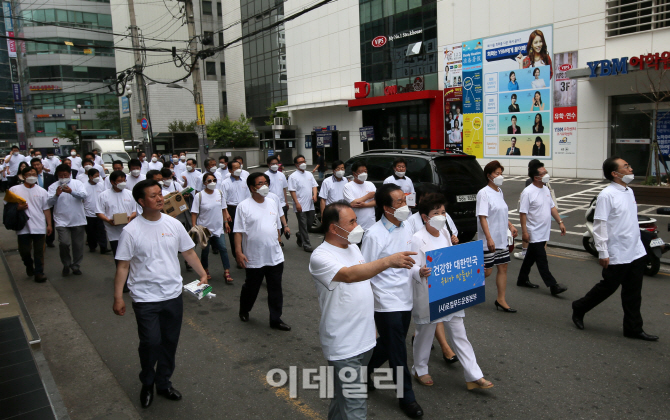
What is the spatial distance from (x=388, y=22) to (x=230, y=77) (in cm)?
2530

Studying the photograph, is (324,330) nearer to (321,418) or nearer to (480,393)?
(321,418)

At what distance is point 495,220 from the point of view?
20.9 feet

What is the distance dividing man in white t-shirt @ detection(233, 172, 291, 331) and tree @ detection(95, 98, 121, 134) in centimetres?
6441

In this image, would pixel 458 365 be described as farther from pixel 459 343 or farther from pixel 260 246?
pixel 260 246

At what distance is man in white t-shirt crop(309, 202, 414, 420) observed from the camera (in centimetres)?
331

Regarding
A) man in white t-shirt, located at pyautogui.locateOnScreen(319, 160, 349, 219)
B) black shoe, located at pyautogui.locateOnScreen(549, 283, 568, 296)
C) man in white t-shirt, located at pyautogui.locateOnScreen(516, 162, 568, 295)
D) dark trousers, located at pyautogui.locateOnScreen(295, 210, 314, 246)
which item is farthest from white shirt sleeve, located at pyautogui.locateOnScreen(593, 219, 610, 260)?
dark trousers, located at pyautogui.locateOnScreen(295, 210, 314, 246)

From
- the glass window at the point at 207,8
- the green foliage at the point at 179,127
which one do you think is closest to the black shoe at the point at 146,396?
the green foliage at the point at 179,127

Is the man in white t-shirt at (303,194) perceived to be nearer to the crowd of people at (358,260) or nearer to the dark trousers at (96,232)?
the crowd of people at (358,260)

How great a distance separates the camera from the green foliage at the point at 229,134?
4281cm

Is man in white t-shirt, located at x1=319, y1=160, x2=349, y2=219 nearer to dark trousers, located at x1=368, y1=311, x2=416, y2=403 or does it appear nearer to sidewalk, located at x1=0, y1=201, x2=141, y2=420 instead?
sidewalk, located at x1=0, y1=201, x2=141, y2=420

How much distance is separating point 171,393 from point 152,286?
974 mm

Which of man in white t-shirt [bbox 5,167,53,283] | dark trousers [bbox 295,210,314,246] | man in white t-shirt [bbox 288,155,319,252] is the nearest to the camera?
man in white t-shirt [bbox 5,167,53,283]

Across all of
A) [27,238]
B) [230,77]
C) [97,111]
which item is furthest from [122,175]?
[97,111]

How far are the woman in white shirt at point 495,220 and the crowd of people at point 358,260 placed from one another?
0.05ft
